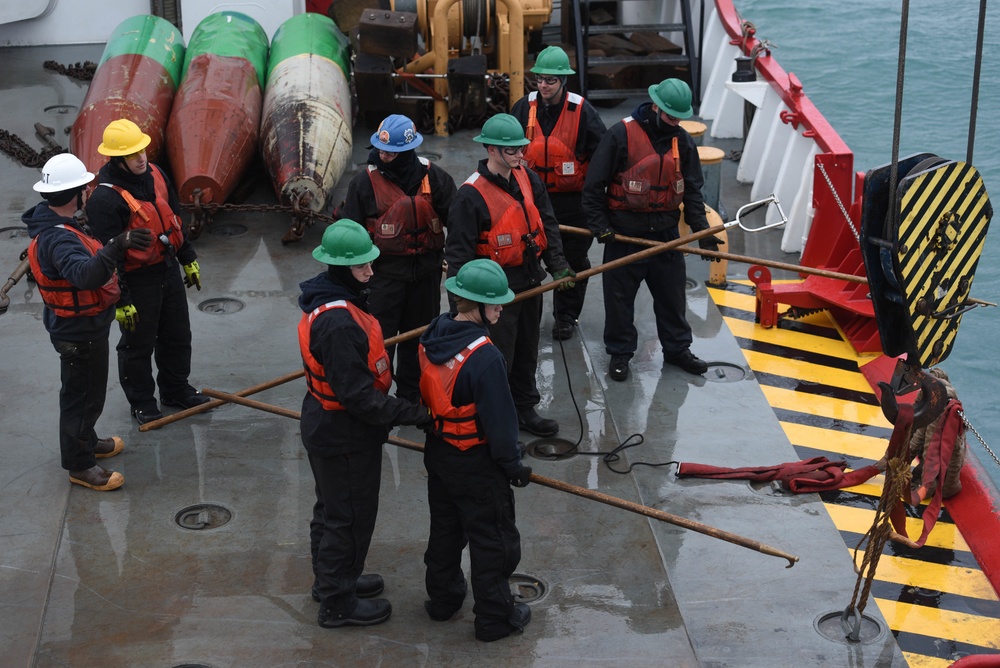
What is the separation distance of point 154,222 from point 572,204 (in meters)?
3.00

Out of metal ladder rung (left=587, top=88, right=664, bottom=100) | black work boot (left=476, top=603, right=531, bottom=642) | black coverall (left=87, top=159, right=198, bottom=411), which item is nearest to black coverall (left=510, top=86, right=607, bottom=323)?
black coverall (left=87, top=159, right=198, bottom=411)

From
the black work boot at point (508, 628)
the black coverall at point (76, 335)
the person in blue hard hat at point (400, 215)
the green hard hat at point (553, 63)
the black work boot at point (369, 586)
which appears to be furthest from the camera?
the green hard hat at point (553, 63)

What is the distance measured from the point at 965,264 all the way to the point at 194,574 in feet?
13.1

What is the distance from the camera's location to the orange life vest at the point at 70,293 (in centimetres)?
604

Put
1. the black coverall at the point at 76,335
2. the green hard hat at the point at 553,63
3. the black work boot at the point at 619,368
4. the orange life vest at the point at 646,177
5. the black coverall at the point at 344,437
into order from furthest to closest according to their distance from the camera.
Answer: the green hard hat at the point at 553,63
the black work boot at the point at 619,368
the orange life vest at the point at 646,177
the black coverall at the point at 76,335
the black coverall at the point at 344,437

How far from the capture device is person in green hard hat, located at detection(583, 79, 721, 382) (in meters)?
7.42

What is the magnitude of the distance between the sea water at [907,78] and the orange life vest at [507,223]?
7.61 m

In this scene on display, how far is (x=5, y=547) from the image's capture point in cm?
585

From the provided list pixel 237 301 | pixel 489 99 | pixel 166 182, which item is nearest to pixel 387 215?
pixel 166 182

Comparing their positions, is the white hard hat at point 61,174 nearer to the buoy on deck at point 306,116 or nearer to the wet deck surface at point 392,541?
the wet deck surface at point 392,541

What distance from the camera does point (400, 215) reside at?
6.71 metres

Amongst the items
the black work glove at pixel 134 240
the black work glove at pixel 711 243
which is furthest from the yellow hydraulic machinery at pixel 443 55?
the black work glove at pixel 134 240

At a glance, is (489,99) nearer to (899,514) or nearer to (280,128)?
(280,128)

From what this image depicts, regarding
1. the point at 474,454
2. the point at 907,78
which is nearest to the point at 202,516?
the point at 474,454
